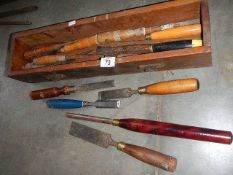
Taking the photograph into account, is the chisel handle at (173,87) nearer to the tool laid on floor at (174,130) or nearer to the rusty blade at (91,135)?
the tool laid on floor at (174,130)

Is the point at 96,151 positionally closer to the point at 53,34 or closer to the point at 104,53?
the point at 104,53

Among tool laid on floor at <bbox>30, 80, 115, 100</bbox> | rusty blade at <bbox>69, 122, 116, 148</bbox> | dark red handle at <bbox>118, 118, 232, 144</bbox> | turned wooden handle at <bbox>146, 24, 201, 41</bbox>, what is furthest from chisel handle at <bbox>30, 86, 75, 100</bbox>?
turned wooden handle at <bbox>146, 24, 201, 41</bbox>

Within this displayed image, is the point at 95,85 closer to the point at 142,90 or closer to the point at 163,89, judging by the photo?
the point at 142,90

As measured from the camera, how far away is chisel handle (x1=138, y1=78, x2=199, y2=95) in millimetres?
1107

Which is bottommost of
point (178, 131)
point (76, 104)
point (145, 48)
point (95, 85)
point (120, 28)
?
point (178, 131)

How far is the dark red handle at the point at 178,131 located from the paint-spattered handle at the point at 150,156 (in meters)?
0.08

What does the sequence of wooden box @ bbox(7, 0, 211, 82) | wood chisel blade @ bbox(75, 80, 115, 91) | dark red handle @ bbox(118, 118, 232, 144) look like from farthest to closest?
wood chisel blade @ bbox(75, 80, 115, 91), wooden box @ bbox(7, 0, 211, 82), dark red handle @ bbox(118, 118, 232, 144)

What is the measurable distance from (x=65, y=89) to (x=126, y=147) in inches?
20.1

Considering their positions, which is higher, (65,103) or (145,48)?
(145,48)

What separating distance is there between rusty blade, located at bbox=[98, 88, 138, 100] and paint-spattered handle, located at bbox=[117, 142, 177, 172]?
24 centimetres

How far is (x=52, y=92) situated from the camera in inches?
57.4

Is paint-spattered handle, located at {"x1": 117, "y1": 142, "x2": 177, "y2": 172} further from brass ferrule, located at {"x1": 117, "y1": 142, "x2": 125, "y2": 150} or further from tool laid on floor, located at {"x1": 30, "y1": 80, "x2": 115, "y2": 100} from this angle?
tool laid on floor, located at {"x1": 30, "y1": 80, "x2": 115, "y2": 100}

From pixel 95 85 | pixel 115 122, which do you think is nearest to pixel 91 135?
pixel 115 122

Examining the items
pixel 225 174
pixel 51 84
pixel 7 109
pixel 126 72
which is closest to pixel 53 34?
pixel 51 84
